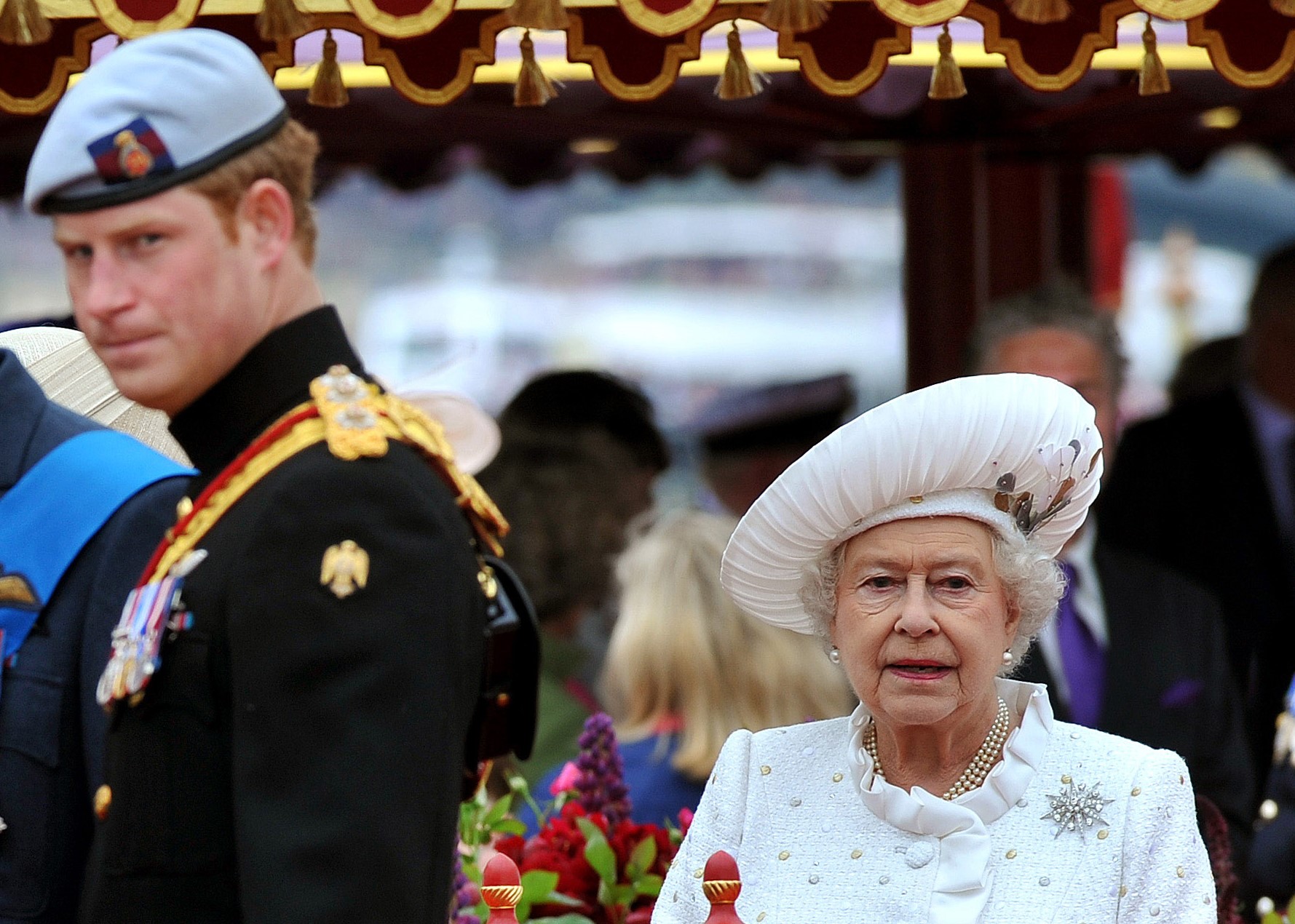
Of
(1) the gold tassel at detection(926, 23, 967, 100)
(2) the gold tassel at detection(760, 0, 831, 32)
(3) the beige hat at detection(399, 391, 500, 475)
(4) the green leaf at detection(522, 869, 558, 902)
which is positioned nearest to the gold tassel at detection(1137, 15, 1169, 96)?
(1) the gold tassel at detection(926, 23, 967, 100)

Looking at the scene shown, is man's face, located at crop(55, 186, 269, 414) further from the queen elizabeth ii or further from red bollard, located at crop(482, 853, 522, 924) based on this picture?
the queen elizabeth ii

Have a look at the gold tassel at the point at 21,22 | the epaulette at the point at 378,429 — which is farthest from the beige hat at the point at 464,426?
the epaulette at the point at 378,429

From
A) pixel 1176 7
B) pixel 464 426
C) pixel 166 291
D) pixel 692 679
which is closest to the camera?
pixel 166 291

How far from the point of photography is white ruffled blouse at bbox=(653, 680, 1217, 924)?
2.85 m

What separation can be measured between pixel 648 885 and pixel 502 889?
906mm

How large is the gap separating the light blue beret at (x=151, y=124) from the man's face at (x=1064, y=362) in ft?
9.61

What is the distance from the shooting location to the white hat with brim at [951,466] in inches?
116

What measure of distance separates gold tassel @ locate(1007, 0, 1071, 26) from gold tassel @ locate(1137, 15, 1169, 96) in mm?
307

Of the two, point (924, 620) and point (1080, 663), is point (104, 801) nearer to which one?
point (924, 620)

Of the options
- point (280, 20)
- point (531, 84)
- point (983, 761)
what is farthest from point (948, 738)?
point (280, 20)

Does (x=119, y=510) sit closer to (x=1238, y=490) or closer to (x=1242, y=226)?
(x=1238, y=490)

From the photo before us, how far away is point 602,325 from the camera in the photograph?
1150 cm

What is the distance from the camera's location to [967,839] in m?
2.90

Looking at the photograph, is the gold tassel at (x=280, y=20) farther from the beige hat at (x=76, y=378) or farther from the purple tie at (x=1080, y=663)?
the purple tie at (x=1080, y=663)
